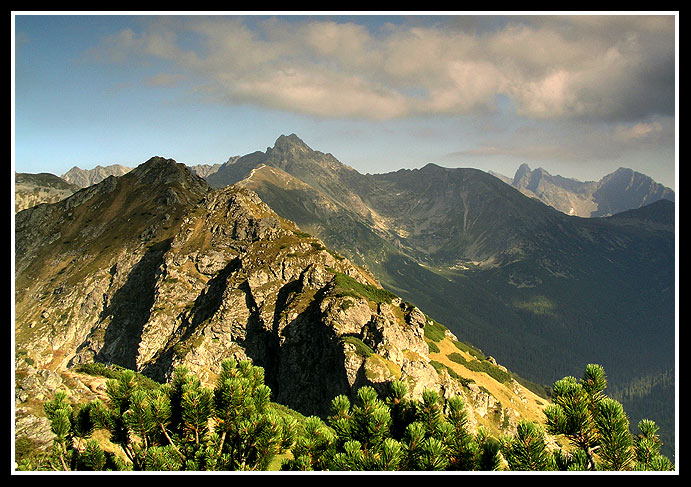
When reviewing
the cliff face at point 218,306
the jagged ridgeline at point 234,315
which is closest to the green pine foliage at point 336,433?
the jagged ridgeline at point 234,315

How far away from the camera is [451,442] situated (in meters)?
11.5

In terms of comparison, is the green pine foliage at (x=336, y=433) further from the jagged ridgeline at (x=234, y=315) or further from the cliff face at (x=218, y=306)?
the cliff face at (x=218, y=306)

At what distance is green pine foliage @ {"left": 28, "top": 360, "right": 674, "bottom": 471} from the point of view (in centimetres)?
1025

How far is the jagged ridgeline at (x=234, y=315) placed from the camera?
3671 inches

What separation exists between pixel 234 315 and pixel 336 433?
372 feet

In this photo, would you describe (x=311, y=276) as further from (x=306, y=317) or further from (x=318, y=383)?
(x=318, y=383)

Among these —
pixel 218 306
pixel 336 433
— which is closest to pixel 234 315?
pixel 218 306

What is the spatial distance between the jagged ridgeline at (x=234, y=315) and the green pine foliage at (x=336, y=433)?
39683mm

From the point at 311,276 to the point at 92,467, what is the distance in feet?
340

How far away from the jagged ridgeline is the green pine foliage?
39.7 m

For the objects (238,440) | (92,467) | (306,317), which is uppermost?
(238,440)

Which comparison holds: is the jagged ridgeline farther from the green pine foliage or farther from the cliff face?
the green pine foliage

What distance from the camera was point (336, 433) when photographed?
459 inches
